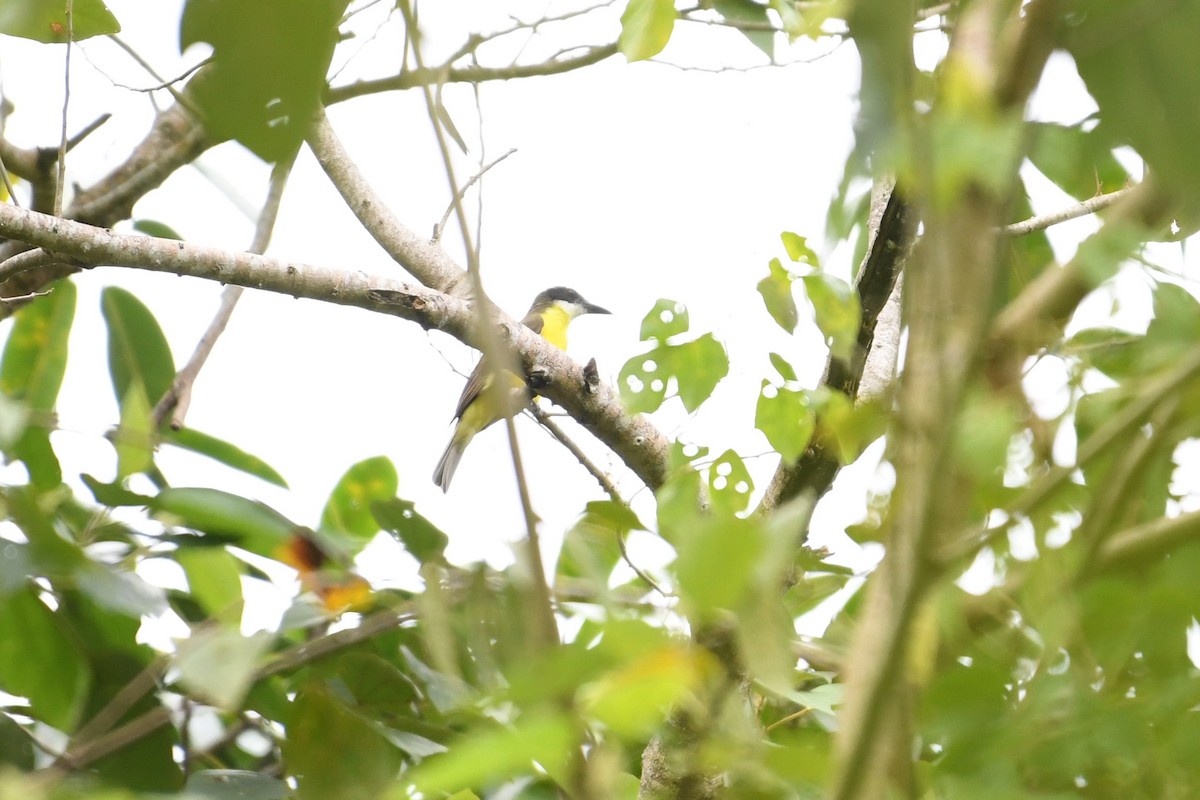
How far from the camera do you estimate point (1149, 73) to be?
0.49m

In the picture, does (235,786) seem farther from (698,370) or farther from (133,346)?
(133,346)

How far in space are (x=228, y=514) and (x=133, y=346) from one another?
1116 mm

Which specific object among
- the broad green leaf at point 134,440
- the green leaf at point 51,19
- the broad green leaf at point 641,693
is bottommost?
the broad green leaf at point 134,440

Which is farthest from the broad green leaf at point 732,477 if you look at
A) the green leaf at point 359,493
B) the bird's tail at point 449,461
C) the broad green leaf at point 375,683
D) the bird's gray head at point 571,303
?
the bird's gray head at point 571,303

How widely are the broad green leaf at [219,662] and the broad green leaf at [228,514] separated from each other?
2.01 ft

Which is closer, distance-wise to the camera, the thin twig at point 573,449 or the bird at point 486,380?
the thin twig at point 573,449

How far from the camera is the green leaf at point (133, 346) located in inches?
101

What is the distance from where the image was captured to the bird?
4.06 metres

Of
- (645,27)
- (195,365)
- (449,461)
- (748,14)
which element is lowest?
(449,461)

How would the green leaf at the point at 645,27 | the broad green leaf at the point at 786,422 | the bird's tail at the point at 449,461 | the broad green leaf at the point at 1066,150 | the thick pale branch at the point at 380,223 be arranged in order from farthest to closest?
1. the bird's tail at the point at 449,461
2. the thick pale branch at the point at 380,223
3. the broad green leaf at the point at 786,422
4. the green leaf at the point at 645,27
5. the broad green leaf at the point at 1066,150

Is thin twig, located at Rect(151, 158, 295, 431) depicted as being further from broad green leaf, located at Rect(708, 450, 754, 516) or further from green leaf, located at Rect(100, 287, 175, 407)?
broad green leaf, located at Rect(708, 450, 754, 516)

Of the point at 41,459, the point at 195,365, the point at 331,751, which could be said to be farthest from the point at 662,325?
the point at 195,365

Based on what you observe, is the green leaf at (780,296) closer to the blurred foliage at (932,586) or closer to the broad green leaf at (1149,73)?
the blurred foliage at (932,586)

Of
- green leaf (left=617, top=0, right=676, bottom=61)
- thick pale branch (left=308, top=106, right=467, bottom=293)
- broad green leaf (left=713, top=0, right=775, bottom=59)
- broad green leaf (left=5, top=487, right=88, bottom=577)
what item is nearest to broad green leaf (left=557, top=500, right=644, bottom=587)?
green leaf (left=617, top=0, right=676, bottom=61)
